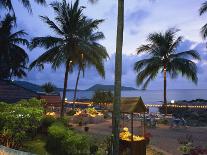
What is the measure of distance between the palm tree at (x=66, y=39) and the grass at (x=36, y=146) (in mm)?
8520

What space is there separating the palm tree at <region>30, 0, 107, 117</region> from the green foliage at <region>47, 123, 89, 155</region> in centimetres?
1115

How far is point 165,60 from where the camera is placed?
2652cm

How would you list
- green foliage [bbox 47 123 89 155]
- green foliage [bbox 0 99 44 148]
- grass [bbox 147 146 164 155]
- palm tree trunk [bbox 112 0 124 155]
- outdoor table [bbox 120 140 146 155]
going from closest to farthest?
1. palm tree trunk [bbox 112 0 124 155]
2. green foliage [bbox 47 123 89 155]
3. outdoor table [bbox 120 140 146 155]
4. green foliage [bbox 0 99 44 148]
5. grass [bbox 147 146 164 155]

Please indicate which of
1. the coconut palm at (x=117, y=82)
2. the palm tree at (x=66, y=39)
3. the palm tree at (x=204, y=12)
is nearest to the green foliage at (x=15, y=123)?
the coconut palm at (x=117, y=82)

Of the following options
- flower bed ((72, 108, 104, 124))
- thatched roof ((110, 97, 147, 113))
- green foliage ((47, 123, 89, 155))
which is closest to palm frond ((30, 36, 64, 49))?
flower bed ((72, 108, 104, 124))

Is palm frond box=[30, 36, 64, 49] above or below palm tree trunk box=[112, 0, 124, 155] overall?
above

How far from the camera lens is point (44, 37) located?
77.2 ft

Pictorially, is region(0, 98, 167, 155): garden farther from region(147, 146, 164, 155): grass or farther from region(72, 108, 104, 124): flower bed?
region(72, 108, 104, 124): flower bed

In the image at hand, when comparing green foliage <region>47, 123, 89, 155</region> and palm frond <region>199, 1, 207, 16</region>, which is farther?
palm frond <region>199, 1, 207, 16</region>

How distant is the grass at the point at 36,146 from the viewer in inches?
471

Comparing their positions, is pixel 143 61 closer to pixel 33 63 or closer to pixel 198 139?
pixel 33 63

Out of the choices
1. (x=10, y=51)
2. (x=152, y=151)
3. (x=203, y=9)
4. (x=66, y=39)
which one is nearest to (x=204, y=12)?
(x=203, y=9)

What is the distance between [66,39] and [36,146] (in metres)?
11.9

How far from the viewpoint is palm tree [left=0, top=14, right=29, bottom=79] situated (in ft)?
133
